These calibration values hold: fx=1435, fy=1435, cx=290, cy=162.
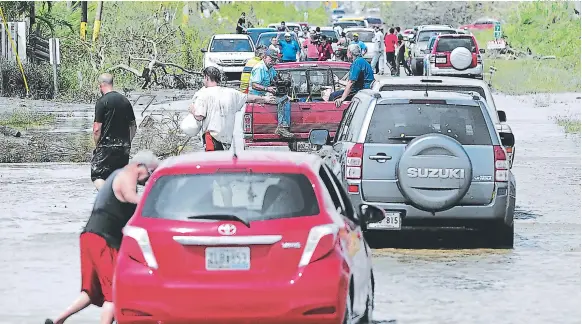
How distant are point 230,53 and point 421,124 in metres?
37.8

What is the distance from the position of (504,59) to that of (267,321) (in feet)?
213

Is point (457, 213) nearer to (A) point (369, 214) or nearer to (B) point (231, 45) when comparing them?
(A) point (369, 214)

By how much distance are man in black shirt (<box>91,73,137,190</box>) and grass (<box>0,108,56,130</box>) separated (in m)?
15.8

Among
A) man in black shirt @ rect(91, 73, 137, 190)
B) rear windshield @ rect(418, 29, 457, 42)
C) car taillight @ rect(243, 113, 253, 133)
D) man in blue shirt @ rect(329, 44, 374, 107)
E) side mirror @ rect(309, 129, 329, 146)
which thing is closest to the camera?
man in black shirt @ rect(91, 73, 137, 190)

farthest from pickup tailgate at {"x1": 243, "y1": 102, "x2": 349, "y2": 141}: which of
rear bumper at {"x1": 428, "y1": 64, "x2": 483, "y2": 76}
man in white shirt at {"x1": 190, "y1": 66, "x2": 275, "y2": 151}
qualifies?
rear bumper at {"x1": 428, "y1": 64, "x2": 483, "y2": 76}

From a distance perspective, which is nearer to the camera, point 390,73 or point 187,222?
point 187,222

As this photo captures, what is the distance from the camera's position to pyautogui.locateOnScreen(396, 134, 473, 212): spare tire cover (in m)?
13.4

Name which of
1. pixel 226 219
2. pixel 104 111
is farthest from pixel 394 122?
pixel 226 219

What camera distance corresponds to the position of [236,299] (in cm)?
820

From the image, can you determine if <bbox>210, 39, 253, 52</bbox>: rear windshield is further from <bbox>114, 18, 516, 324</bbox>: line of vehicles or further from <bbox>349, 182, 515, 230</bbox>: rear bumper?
<bbox>114, 18, 516, 324</bbox>: line of vehicles

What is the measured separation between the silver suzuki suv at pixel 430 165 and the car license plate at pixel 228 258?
17.5 ft

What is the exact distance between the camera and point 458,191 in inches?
531

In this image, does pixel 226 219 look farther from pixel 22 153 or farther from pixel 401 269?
pixel 22 153

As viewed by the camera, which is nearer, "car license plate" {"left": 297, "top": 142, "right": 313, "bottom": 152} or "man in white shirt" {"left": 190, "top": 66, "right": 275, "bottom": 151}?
"man in white shirt" {"left": 190, "top": 66, "right": 275, "bottom": 151}
